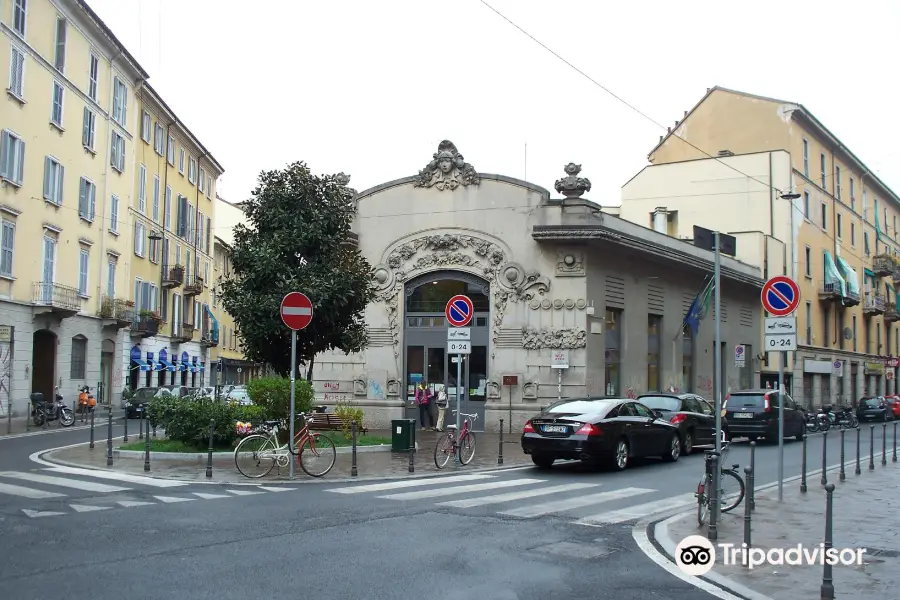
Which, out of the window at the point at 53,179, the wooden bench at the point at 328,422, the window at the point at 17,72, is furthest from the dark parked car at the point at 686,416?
the window at the point at 53,179

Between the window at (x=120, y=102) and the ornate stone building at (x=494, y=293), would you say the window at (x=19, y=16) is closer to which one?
the window at (x=120, y=102)

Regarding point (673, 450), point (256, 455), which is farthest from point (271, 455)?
point (673, 450)

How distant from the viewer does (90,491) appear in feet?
41.0

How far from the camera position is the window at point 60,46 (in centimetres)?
3616

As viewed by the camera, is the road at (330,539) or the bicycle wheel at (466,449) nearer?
the road at (330,539)

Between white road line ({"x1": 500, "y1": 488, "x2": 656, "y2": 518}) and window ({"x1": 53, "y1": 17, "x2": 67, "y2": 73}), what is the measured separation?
31.5m

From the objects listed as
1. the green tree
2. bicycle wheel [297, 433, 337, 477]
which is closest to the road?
bicycle wheel [297, 433, 337, 477]

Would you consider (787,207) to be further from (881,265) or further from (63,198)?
(63,198)

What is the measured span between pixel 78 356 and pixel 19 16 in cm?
1458

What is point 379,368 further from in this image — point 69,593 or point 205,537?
point 69,593

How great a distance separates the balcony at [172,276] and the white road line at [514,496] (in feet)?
135

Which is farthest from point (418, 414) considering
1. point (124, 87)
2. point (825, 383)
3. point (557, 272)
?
point (825, 383)

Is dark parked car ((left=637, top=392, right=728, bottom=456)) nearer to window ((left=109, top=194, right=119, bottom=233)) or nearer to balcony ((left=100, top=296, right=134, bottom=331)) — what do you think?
balcony ((left=100, top=296, right=134, bottom=331))

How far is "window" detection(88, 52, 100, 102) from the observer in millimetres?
39469
